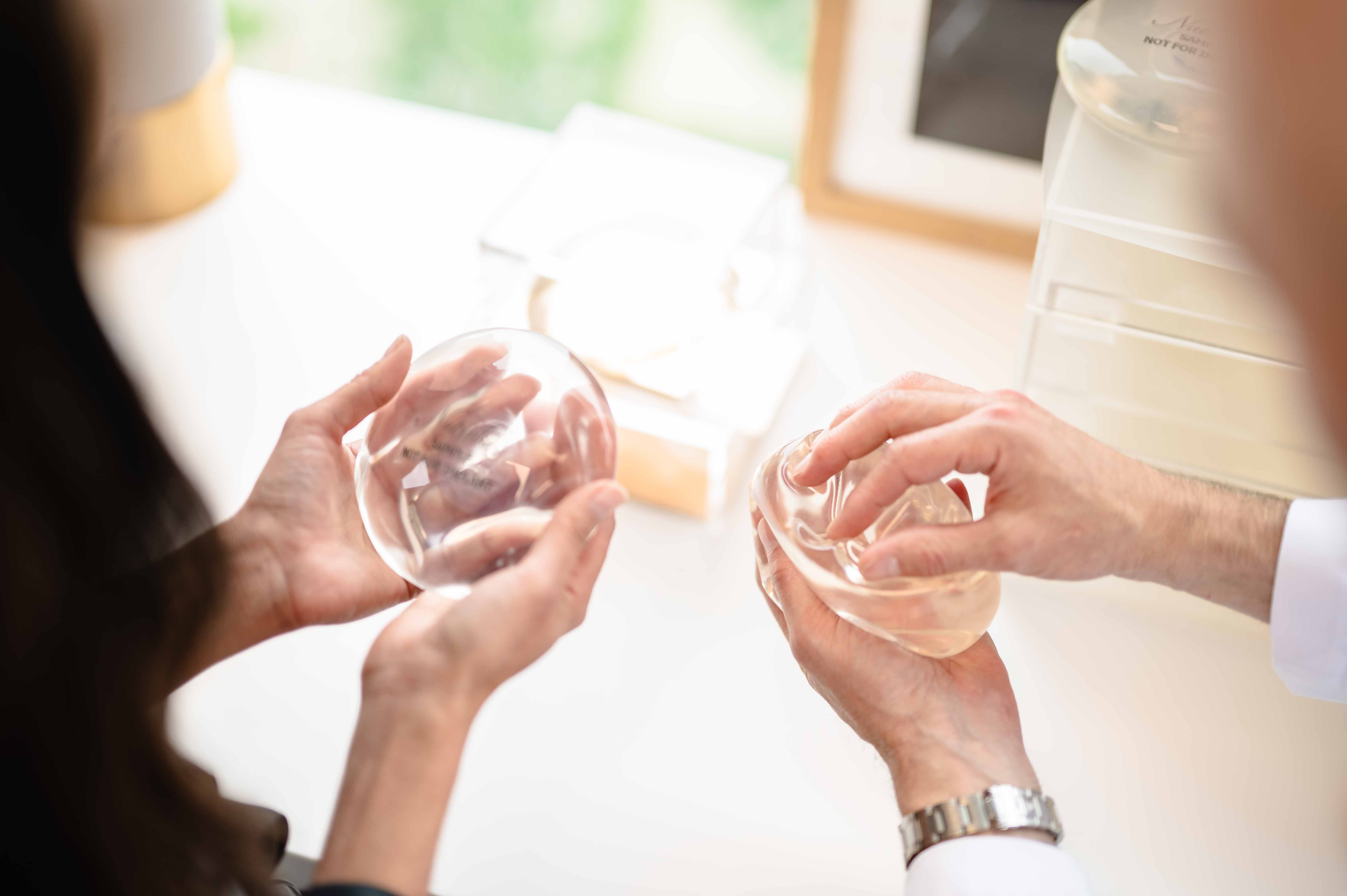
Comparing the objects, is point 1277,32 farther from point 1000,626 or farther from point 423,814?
point 1000,626

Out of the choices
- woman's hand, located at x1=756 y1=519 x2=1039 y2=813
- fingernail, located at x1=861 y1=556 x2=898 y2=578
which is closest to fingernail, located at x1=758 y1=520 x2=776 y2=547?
woman's hand, located at x1=756 y1=519 x2=1039 y2=813

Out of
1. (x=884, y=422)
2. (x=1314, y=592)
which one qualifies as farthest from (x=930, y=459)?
(x=1314, y=592)

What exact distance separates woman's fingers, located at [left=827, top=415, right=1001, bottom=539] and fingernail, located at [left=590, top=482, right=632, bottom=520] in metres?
0.14

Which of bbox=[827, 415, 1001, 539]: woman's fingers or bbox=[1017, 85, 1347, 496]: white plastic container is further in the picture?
bbox=[1017, 85, 1347, 496]: white plastic container

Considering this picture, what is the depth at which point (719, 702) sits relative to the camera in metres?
0.98

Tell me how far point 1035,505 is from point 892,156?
65 cm

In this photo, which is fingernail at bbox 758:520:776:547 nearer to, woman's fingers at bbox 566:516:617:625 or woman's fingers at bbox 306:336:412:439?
woman's fingers at bbox 566:516:617:625

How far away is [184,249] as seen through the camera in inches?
51.6

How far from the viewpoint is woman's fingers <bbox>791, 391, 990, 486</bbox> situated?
74cm

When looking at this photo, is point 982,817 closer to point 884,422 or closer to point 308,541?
point 884,422

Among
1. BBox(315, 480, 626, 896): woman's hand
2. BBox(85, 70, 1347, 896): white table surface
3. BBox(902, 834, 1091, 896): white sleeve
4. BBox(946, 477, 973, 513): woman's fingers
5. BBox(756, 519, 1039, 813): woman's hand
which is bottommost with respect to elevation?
BBox(85, 70, 1347, 896): white table surface

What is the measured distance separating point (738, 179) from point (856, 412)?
49cm

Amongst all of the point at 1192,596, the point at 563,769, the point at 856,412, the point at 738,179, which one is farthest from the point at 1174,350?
the point at 563,769

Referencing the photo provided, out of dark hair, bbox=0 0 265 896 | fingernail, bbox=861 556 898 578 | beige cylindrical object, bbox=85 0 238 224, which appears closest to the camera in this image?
dark hair, bbox=0 0 265 896
